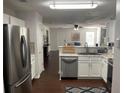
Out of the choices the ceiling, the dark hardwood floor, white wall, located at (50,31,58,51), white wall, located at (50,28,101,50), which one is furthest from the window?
the dark hardwood floor

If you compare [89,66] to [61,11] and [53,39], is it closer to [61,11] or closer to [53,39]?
[61,11]

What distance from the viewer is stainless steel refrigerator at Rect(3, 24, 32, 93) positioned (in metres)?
2.01

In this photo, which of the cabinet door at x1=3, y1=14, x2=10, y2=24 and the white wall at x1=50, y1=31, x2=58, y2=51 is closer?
the cabinet door at x1=3, y1=14, x2=10, y2=24

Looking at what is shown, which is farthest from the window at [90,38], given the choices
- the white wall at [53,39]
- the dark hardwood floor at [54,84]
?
the dark hardwood floor at [54,84]

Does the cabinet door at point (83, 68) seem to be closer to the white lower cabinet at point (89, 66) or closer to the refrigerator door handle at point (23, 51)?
the white lower cabinet at point (89, 66)

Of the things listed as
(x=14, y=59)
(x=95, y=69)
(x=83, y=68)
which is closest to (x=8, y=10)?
(x=14, y=59)

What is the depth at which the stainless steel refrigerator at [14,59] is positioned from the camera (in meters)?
2.01

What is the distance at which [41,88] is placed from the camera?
13.3 ft

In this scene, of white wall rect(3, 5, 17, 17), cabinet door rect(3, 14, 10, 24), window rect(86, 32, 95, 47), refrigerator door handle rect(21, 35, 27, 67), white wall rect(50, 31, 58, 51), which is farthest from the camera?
white wall rect(50, 31, 58, 51)

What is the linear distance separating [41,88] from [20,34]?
2.27 metres

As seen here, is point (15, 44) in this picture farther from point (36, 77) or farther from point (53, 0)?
point (36, 77)

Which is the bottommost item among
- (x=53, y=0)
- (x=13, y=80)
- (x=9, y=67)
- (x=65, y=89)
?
(x=65, y=89)

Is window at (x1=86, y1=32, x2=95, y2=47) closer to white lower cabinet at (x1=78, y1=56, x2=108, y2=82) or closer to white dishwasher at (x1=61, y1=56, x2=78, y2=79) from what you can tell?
white lower cabinet at (x1=78, y1=56, x2=108, y2=82)

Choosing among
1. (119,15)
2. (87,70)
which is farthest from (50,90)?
(119,15)
